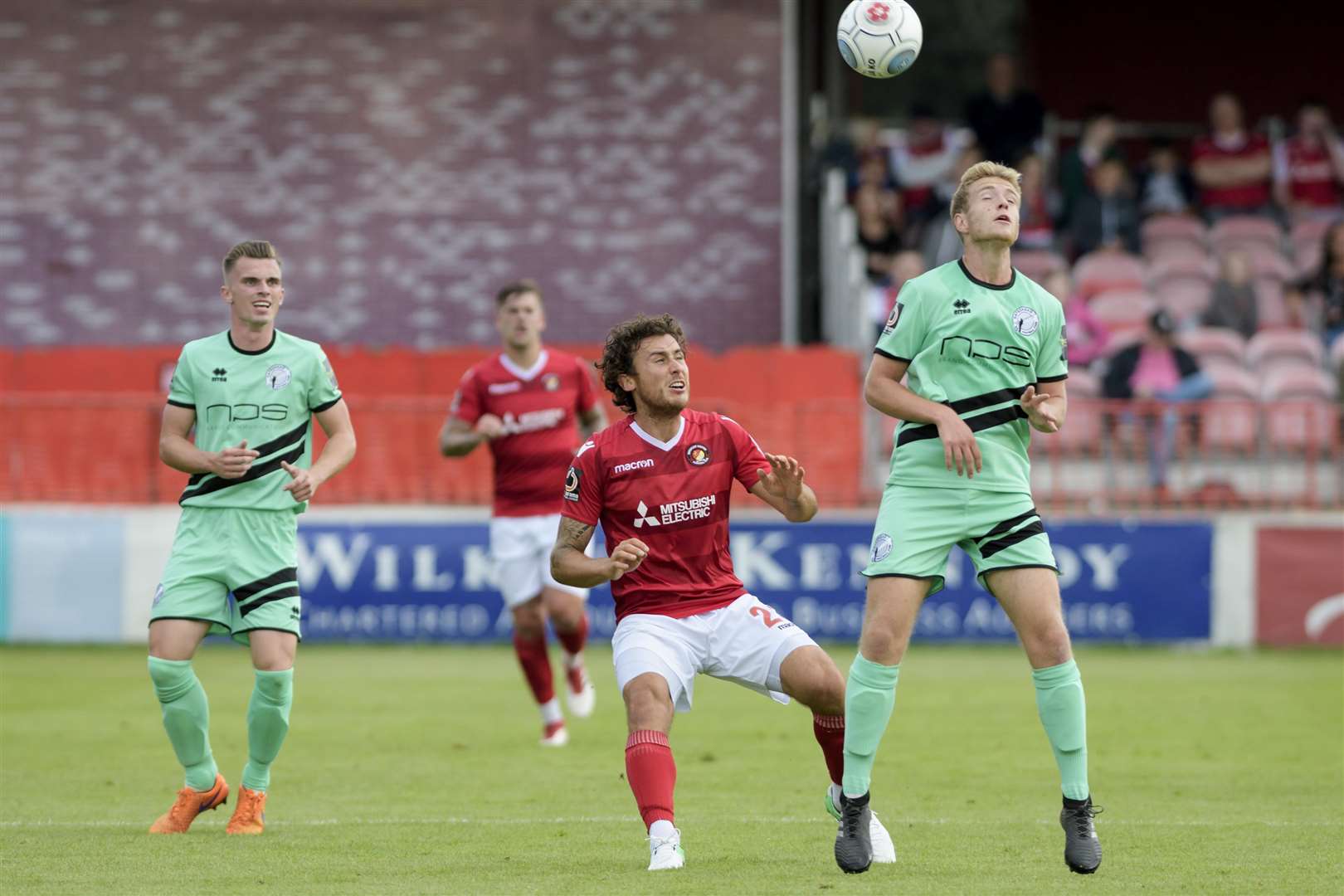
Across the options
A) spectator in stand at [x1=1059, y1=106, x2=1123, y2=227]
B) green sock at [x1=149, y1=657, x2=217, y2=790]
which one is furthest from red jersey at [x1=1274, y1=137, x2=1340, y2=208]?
green sock at [x1=149, y1=657, x2=217, y2=790]

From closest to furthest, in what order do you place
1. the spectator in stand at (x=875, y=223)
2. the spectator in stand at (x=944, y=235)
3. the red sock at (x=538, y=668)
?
the red sock at (x=538, y=668) → the spectator in stand at (x=944, y=235) → the spectator in stand at (x=875, y=223)

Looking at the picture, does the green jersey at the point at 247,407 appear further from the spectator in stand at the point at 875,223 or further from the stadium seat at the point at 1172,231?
the stadium seat at the point at 1172,231

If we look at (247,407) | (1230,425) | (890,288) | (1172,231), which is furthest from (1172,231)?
(247,407)

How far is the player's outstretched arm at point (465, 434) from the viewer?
33.9 ft

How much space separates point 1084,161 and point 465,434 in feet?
33.0

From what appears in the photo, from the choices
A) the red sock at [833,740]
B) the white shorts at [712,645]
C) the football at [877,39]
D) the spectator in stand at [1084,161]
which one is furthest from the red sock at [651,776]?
the spectator in stand at [1084,161]

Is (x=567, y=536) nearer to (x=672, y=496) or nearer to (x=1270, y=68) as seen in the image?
(x=672, y=496)

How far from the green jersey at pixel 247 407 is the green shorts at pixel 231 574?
63mm

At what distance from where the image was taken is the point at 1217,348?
55.7ft

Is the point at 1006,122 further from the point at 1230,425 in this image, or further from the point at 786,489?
the point at 786,489

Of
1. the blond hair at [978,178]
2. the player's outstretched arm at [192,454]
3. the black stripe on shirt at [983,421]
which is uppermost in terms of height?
the blond hair at [978,178]

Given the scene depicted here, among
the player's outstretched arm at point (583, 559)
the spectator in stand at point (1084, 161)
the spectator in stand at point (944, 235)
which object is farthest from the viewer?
the spectator in stand at point (1084, 161)

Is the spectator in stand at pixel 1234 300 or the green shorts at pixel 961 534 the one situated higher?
the spectator in stand at pixel 1234 300

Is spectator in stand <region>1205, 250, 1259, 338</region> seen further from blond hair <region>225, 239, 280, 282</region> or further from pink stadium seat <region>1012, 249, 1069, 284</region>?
blond hair <region>225, 239, 280, 282</region>
